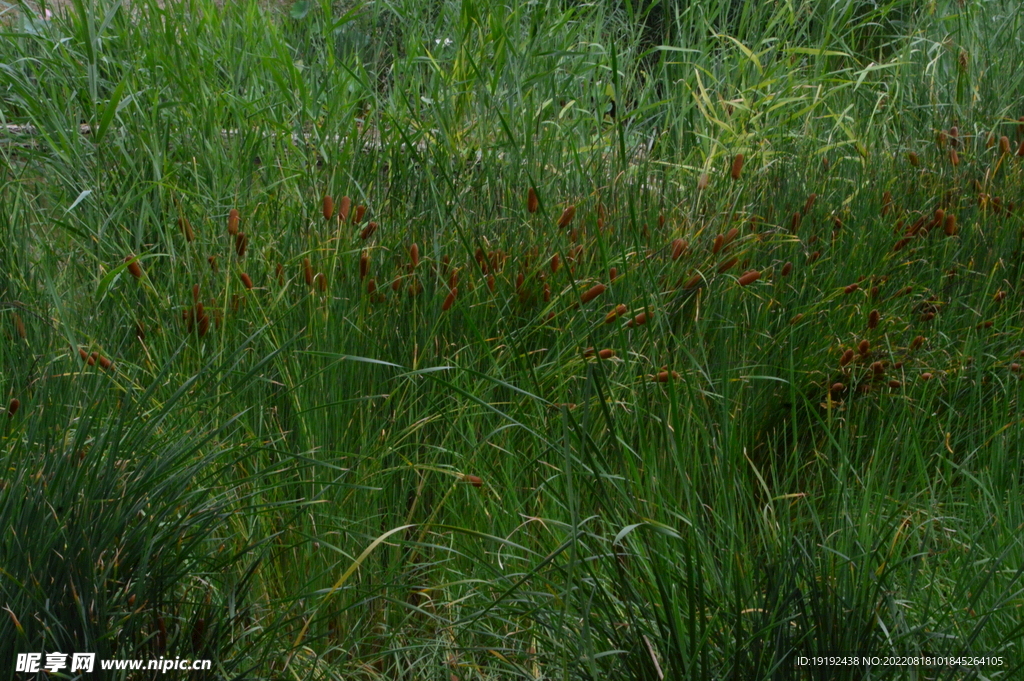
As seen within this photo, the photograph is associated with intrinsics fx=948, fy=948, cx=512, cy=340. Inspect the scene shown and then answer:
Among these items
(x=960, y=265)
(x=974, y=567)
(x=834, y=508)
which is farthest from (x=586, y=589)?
(x=960, y=265)

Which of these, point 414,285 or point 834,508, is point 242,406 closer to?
point 414,285

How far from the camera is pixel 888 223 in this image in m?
2.70

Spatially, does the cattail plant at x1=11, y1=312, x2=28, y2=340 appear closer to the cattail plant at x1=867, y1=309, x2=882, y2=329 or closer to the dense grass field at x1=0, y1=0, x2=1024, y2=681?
the dense grass field at x1=0, y1=0, x2=1024, y2=681

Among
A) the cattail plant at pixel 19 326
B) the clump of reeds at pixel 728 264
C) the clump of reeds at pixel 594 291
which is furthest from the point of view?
the clump of reeds at pixel 728 264

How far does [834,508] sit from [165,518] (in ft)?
3.49

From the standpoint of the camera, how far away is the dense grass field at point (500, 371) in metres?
1.31

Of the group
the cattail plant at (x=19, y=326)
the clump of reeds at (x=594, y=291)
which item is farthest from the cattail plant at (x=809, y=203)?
the cattail plant at (x=19, y=326)

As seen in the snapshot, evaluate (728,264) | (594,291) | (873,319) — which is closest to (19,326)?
(594,291)

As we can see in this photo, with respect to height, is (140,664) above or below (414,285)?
below

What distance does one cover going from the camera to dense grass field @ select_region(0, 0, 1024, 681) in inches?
51.6

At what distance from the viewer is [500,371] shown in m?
1.76

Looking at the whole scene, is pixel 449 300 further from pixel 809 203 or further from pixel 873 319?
pixel 809 203

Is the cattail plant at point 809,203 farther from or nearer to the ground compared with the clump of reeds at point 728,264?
farther from the ground

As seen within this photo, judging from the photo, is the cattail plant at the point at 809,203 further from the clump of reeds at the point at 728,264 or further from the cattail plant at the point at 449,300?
the cattail plant at the point at 449,300
